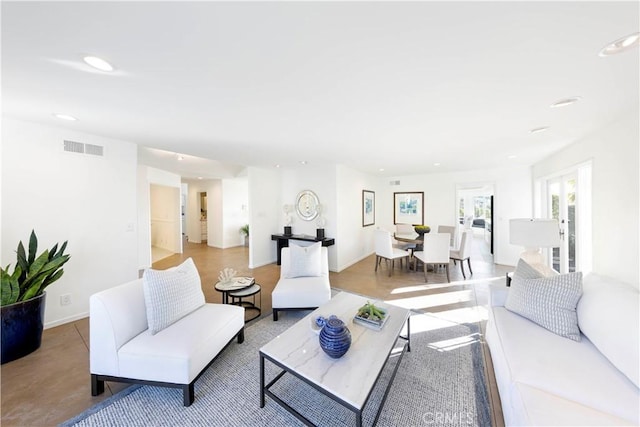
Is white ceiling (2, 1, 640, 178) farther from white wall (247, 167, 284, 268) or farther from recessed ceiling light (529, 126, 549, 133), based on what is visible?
white wall (247, 167, 284, 268)

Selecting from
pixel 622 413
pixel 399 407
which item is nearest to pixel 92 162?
pixel 399 407

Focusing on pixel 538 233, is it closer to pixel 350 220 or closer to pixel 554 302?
pixel 554 302

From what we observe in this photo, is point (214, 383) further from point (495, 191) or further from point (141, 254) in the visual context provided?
point (495, 191)

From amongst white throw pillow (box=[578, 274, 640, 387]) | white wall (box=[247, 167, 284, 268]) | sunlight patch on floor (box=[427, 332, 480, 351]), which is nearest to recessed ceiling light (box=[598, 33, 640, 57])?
white throw pillow (box=[578, 274, 640, 387])

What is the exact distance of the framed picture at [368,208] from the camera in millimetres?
6152

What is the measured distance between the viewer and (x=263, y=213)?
5.51 meters

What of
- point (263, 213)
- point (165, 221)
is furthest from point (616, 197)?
point (165, 221)

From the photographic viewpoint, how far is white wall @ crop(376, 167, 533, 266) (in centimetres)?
524

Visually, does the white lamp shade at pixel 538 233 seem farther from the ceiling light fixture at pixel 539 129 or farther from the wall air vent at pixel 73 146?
the wall air vent at pixel 73 146

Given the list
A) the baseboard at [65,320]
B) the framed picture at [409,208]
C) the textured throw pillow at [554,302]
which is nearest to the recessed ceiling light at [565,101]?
the textured throw pillow at [554,302]

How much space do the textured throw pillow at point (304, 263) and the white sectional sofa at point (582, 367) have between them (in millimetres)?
2023

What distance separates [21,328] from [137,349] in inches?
61.1

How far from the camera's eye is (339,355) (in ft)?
5.05

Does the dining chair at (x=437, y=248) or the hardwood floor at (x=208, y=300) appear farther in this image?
the dining chair at (x=437, y=248)
